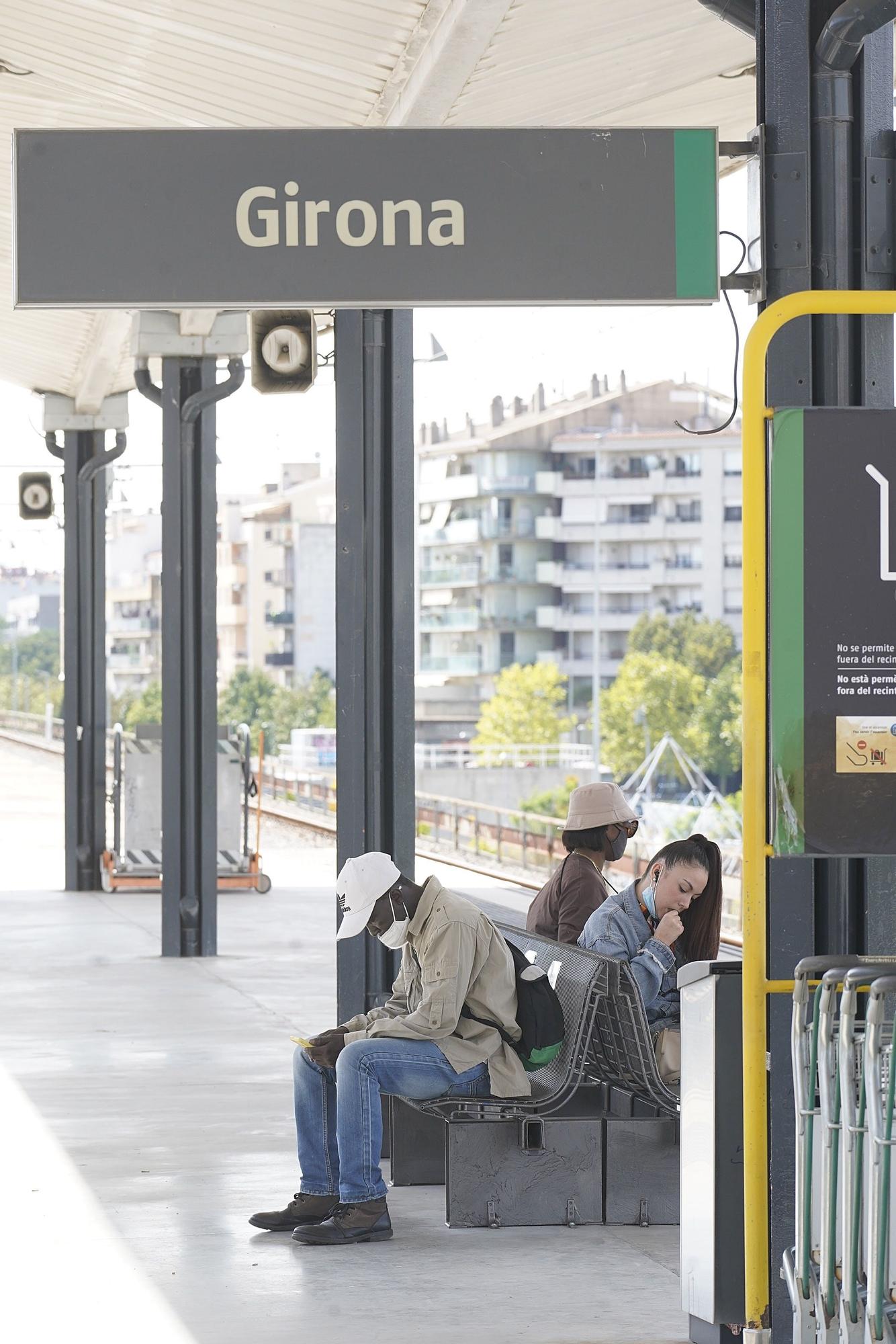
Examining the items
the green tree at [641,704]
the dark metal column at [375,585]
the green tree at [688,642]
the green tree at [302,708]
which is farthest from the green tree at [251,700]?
the dark metal column at [375,585]

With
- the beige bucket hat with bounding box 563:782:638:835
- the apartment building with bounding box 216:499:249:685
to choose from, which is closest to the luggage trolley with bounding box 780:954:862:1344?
the beige bucket hat with bounding box 563:782:638:835

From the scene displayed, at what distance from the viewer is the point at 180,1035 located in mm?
9539

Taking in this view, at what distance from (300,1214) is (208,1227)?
0.31 meters

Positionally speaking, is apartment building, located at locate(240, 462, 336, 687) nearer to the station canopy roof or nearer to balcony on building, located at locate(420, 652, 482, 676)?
balcony on building, located at locate(420, 652, 482, 676)

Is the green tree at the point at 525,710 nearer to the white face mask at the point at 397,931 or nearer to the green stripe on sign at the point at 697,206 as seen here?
the white face mask at the point at 397,931

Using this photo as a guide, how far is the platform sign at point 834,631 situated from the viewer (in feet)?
12.5

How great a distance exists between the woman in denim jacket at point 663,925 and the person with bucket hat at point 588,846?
1.70 ft

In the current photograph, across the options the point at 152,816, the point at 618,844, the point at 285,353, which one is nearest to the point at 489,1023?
the point at 618,844

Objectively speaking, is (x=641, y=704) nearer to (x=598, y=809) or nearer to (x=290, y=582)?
(x=290, y=582)

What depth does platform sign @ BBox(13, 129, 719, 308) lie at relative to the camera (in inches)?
160

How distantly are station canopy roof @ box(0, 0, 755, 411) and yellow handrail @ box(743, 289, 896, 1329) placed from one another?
107 inches

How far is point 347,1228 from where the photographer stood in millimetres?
5590

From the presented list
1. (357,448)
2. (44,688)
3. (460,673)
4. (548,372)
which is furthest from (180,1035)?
(44,688)

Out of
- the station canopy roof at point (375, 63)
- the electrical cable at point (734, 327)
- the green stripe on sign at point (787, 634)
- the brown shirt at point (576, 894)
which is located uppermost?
the station canopy roof at point (375, 63)
